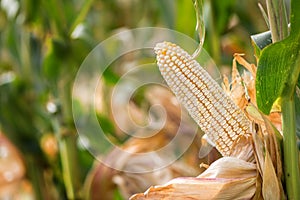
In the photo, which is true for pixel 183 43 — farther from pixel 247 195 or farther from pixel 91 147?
pixel 247 195

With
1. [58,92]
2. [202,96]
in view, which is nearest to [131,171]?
[58,92]

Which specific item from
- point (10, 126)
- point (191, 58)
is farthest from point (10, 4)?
point (191, 58)

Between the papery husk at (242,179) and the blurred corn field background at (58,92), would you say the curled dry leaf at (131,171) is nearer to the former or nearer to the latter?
the blurred corn field background at (58,92)

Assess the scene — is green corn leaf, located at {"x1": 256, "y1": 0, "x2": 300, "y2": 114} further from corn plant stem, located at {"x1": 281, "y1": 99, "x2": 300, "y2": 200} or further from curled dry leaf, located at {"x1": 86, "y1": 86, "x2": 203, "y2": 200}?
curled dry leaf, located at {"x1": 86, "y1": 86, "x2": 203, "y2": 200}

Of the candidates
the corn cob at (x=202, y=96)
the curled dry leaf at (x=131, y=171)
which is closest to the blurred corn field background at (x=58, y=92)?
the curled dry leaf at (x=131, y=171)

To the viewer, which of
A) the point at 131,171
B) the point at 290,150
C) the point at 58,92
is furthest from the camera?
the point at 58,92

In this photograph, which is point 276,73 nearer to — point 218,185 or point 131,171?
point 218,185

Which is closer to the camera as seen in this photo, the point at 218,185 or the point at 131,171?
the point at 218,185
